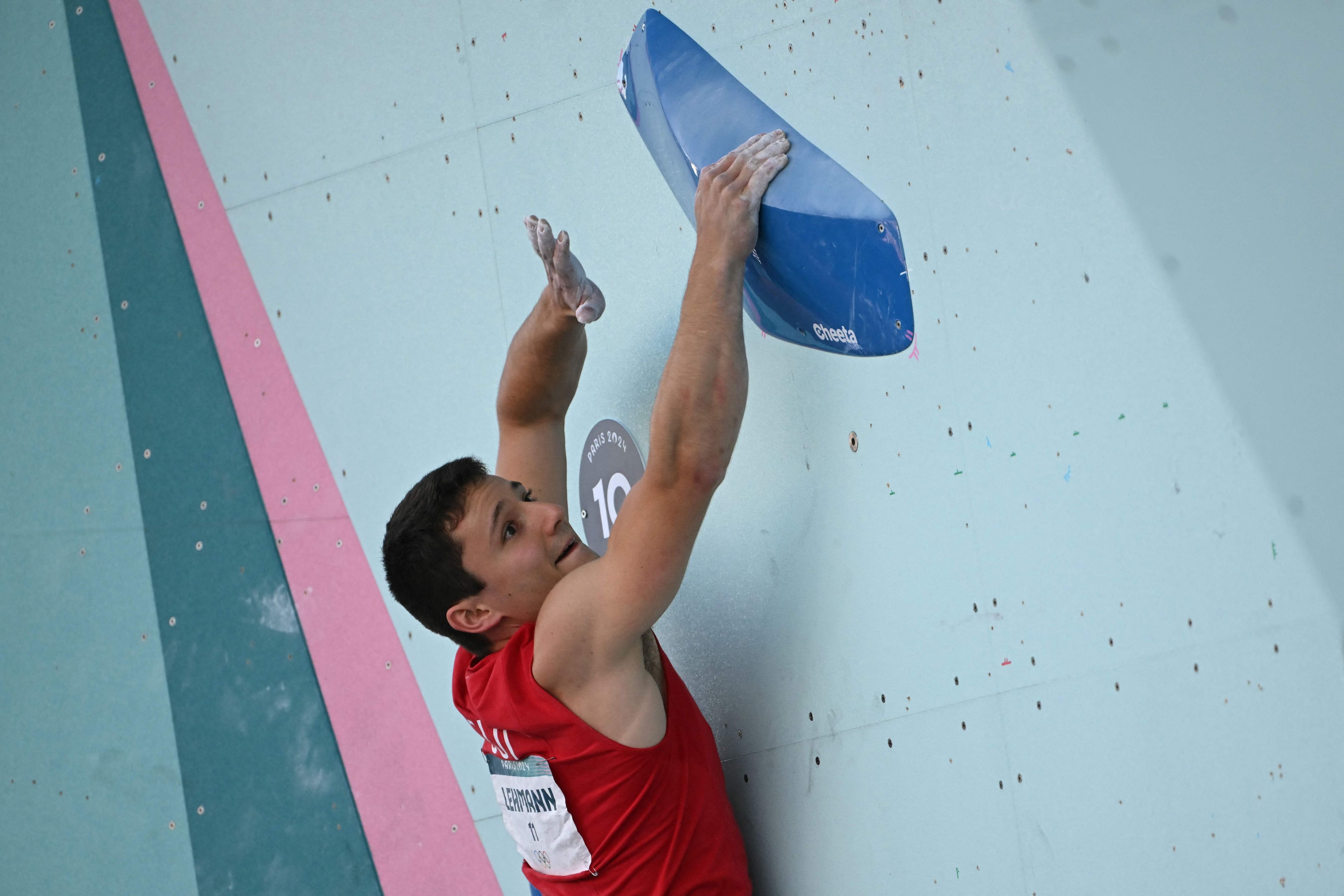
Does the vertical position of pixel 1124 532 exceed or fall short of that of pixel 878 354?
it falls short

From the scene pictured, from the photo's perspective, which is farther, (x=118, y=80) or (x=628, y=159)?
(x=118, y=80)

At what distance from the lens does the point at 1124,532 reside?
101 cm

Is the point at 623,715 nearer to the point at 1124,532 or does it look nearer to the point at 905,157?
the point at 1124,532

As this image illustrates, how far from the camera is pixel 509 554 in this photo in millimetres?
1249

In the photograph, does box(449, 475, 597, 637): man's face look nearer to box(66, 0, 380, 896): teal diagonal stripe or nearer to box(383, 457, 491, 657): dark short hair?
box(383, 457, 491, 657): dark short hair

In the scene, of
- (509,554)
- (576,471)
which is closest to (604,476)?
(576,471)

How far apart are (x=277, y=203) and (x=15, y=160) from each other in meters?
0.67

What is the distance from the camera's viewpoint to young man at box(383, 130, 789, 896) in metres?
1.05

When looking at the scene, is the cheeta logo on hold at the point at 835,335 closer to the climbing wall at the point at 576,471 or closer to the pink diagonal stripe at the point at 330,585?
the climbing wall at the point at 576,471

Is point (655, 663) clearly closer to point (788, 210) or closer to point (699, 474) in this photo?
point (699, 474)

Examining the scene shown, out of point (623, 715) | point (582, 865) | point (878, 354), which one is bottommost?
point (582, 865)

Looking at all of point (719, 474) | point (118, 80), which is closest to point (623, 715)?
point (719, 474)

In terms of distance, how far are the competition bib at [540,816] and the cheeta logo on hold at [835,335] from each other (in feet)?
1.77

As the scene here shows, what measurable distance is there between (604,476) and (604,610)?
0.44 m
